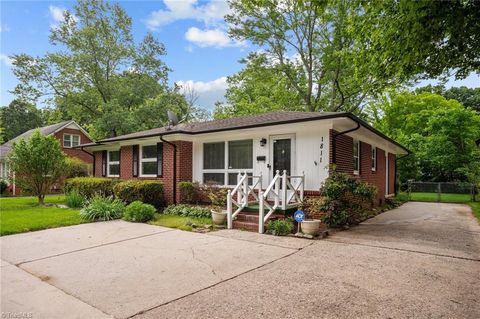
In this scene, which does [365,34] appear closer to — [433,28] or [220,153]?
[433,28]

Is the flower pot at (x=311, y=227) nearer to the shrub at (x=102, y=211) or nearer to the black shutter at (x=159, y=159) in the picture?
the shrub at (x=102, y=211)

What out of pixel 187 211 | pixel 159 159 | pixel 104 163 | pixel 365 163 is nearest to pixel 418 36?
pixel 365 163

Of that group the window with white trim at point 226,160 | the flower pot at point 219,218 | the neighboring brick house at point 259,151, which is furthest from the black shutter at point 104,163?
the flower pot at point 219,218

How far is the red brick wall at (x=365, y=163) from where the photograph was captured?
9.03 metres

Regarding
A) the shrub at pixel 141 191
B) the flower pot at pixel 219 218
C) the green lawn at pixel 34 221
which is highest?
the shrub at pixel 141 191

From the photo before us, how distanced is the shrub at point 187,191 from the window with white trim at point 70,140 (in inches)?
760

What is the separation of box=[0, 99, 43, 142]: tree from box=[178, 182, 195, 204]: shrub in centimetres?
3819

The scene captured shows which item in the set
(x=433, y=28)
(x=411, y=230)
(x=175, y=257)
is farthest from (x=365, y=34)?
(x=175, y=257)

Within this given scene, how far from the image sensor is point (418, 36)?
4.89m

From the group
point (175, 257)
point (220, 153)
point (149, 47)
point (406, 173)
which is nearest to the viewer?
point (175, 257)

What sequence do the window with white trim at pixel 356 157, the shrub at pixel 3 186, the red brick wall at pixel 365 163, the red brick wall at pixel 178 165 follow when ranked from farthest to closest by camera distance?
the shrub at pixel 3 186 → the red brick wall at pixel 178 165 → the window with white trim at pixel 356 157 → the red brick wall at pixel 365 163

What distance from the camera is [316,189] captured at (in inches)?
340

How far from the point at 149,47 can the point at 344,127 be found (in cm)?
2424

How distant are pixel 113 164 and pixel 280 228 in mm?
11110
